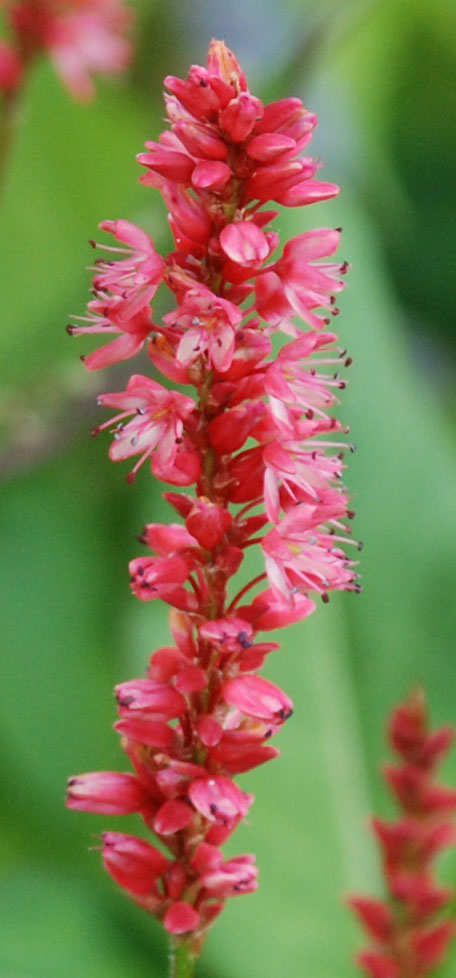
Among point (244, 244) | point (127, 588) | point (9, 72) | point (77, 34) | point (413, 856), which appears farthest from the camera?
point (127, 588)

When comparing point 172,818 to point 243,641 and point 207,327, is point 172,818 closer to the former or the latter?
point 243,641

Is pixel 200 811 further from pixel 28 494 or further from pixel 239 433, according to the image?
pixel 28 494

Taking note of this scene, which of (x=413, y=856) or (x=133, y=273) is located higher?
(x=133, y=273)

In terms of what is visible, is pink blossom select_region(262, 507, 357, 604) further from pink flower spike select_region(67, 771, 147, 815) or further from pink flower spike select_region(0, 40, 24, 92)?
pink flower spike select_region(0, 40, 24, 92)

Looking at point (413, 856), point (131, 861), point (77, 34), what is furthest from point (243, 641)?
point (77, 34)

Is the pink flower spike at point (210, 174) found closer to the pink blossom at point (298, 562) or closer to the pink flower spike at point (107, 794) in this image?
the pink blossom at point (298, 562)

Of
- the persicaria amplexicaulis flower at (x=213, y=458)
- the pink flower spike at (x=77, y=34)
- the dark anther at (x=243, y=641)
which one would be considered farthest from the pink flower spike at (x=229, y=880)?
the pink flower spike at (x=77, y=34)

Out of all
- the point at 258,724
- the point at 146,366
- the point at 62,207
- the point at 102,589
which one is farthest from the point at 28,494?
the point at 258,724
